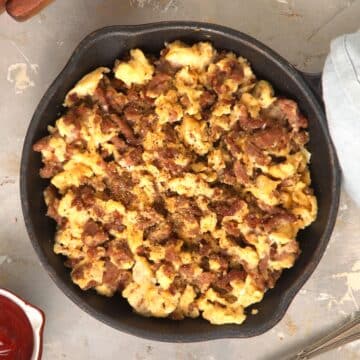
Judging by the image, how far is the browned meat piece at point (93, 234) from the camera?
1.59m

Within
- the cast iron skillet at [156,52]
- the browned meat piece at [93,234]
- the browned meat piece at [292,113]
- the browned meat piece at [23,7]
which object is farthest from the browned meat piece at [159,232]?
the browned meat piece at [23,7]

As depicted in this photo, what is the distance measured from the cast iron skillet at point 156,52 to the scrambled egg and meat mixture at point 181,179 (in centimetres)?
3

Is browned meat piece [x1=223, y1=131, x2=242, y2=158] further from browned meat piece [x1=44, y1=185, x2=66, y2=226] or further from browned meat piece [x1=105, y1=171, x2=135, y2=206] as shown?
browned meat piece [x1=44, y1=185, x2=66, y2=226]

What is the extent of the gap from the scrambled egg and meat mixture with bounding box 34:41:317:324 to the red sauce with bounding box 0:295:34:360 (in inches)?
8.3

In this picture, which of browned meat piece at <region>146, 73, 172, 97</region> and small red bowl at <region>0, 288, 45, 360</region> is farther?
small red bowl at <region>0, 288, 45, 360</region>

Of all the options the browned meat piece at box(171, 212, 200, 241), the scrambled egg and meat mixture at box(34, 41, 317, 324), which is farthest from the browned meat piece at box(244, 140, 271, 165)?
the browned meat piece at box(171, 212, 200, 241)

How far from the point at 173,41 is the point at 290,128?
38cm

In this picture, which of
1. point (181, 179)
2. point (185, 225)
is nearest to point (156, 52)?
point (181, 179)

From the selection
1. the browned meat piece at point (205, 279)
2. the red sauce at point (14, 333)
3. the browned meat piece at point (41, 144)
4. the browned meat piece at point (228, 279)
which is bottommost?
the browned meat piece at point (228, 279)

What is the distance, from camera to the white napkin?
1471 mm

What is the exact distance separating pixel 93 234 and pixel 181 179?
0.89 ft

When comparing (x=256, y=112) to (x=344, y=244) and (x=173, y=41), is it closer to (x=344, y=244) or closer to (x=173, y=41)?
(x=173, y=41)

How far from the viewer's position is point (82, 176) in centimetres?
159

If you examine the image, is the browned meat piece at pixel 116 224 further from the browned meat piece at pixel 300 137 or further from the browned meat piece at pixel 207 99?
the browned meat piece at pixel 300 137
